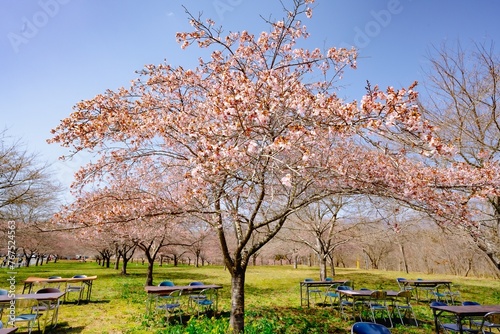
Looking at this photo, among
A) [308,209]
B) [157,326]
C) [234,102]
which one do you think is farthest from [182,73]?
[308,209]

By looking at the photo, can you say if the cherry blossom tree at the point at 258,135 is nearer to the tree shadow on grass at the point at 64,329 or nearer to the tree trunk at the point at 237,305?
the tree trunk at the point at 237,305

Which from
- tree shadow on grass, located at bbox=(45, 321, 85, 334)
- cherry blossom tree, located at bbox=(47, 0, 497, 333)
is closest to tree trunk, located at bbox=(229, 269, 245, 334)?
cherry blossom tree, located at bbox=(47, 0, 497, 333)

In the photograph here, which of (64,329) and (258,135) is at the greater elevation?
(258,135)

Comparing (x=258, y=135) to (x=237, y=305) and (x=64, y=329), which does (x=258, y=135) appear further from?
(x=64, y=329)

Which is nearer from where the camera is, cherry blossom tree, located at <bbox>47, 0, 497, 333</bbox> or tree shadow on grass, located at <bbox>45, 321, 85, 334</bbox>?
cherry blossom tree, located at <bbox>47, 0, 497, 333</bbox>

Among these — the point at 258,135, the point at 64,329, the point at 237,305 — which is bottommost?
the point at 64,329

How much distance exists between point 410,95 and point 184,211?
438 centimetres

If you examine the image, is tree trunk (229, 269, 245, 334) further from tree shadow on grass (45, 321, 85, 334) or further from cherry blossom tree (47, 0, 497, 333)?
tree shadow on grass (45, 321, 85, 334)

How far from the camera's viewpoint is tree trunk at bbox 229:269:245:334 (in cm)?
593

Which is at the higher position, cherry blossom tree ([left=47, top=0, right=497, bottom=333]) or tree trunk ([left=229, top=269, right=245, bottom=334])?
cherry blossom tree ([left=47, top=0, right=497, bottom=333])

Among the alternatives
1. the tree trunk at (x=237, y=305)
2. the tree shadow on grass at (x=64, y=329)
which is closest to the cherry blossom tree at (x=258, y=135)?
the tree trunk at (x=237, y=305)

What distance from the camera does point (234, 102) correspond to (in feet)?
13.1

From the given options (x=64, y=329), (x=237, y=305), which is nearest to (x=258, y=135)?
(x=237, y=305)

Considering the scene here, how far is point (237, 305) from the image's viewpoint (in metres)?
6.10
